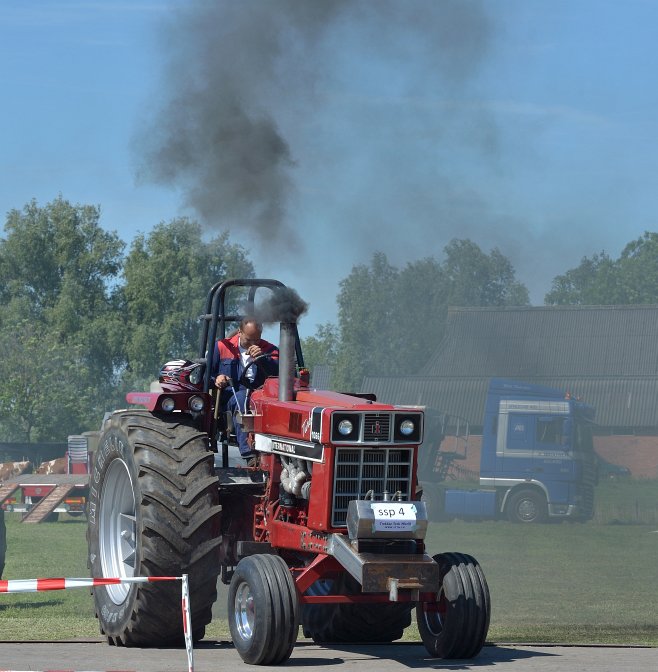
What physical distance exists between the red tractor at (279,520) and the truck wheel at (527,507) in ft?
66.3

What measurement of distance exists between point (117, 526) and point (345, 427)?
2426 millimetres

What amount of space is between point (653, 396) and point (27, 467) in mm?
15710

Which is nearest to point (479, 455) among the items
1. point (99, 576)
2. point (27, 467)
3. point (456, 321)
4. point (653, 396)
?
point (456, 321)

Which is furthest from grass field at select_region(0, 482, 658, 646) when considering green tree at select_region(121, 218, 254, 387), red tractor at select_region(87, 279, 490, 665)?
green tree at select_region(121, 218, 254, 387)

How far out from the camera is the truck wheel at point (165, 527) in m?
8.63

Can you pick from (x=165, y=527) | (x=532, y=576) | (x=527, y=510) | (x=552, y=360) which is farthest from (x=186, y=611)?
(x=552, y=360)

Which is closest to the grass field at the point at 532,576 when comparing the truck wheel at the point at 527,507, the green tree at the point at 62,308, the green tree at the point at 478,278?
the truck wheel at the point at 527,507

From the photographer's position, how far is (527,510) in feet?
97.6

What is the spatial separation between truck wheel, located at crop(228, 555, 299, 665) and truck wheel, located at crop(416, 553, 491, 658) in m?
0.94

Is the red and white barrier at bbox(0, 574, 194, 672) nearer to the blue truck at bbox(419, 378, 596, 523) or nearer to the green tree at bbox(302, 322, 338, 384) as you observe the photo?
the blue truck at bbox(419, 378, 596, 523)

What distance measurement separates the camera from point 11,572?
17250 mm

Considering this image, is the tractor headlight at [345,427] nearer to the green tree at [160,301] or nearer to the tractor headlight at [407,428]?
the tractor headlight at [407,428]

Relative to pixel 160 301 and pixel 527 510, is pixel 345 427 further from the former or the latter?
pixel 160 301

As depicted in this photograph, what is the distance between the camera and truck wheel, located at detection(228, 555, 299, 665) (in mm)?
7906
